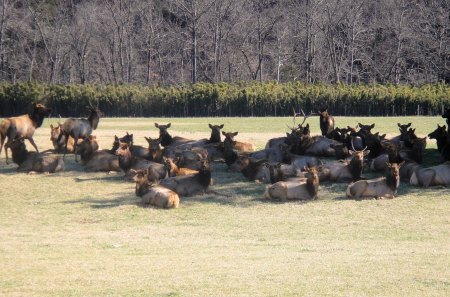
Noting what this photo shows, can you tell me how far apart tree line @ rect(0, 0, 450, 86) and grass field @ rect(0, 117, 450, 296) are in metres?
46.2

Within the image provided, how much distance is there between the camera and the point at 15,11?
73.9 metres

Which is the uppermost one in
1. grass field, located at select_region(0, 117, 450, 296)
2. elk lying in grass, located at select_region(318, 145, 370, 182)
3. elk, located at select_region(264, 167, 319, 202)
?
elk lying in grass, located at select_region(318, 145, 370, 182)

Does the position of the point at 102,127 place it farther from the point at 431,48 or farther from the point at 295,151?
the point at 431,48

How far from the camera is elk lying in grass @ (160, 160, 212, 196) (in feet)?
68.2

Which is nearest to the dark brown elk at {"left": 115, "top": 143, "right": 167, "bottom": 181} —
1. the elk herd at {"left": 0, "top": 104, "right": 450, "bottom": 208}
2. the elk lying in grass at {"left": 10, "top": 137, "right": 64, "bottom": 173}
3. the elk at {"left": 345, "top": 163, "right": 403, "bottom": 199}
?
the elk herd at {"left": 0, "top": 104, "right": 450, "bottom": 208}

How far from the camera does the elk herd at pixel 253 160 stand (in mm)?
20469

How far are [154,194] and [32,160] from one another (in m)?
6.09

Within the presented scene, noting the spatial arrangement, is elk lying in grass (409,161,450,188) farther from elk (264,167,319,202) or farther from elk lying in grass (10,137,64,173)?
elk lying in grass (10,137,64,173)

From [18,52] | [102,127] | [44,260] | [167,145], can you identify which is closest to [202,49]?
[18,52]

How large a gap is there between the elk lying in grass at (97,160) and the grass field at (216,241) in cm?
39

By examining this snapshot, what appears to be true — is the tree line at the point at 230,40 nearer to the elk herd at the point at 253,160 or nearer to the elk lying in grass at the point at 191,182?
the elk herd at the point at 253,160

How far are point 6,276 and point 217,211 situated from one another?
26.1 feet

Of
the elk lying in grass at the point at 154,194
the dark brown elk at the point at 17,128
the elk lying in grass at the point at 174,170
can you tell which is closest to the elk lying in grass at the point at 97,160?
the dark brown elk at the point at 17,128

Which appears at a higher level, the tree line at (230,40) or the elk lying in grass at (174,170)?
the tree line at (230,40)
